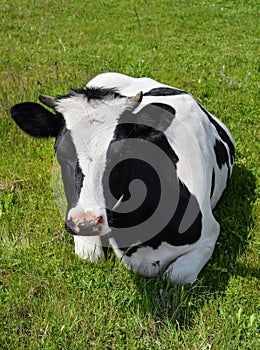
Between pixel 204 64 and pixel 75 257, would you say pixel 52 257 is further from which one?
pixel 204 64

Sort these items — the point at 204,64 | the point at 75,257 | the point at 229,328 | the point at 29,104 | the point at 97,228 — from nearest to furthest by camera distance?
1. the point at 97,228
2. the point at 229,328
3. the point at 29,104
4. the point at 75,257
5. the point at 204,64

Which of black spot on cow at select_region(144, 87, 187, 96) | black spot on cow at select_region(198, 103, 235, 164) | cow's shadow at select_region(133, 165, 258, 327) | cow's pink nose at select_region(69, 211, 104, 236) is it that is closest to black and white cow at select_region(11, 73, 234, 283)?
cow's pink nose at select_region(69, 211, 104, 236)

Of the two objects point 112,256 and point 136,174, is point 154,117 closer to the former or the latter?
point 136,174

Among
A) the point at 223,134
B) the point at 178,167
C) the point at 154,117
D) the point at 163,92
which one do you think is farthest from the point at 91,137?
the point at 223,134

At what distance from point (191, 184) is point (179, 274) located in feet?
2.56

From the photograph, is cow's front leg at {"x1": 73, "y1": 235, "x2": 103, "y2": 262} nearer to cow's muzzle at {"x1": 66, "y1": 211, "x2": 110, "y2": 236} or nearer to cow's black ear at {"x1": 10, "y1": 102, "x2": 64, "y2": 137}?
cow's black ear at {"x1": 10, "y1": 102, "x2": 64, "y2": 137}

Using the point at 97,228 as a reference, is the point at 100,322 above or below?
below

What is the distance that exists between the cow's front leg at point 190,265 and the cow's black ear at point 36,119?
1.39 meters

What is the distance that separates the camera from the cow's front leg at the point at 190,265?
4340 mm

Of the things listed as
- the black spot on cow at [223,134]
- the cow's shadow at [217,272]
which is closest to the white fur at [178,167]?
the cow's shadow at [217,272]

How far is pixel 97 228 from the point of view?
3.48m

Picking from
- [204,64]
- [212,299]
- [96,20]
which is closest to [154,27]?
[96,20]

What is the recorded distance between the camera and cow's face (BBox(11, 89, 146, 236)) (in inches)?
139

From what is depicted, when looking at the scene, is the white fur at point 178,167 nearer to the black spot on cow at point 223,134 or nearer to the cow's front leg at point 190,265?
the cow's front leg at point 190,265
